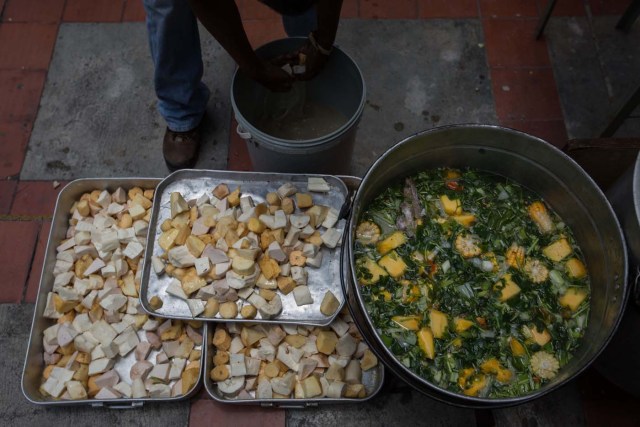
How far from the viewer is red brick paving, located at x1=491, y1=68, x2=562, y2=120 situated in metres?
2.98

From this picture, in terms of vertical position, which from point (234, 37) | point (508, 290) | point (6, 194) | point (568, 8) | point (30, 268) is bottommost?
point (30, 268)

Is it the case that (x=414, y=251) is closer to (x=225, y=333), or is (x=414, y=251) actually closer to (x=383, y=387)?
(x=383, y=387)

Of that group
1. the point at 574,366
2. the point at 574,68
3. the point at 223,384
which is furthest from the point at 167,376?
the point at 574,68

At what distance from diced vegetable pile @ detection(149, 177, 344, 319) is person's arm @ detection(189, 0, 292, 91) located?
1.73 feet

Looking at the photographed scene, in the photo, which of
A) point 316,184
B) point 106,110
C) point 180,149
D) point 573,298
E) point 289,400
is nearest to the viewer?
point 573,298

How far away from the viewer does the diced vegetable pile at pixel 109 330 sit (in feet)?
7.11

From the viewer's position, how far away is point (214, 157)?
2863mm

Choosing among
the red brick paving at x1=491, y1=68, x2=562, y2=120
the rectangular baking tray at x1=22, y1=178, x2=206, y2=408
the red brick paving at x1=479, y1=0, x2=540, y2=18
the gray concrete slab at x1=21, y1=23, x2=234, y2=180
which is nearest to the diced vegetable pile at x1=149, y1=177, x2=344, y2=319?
the rectangular baking tray at x1=22, y1=178, x2=206, y2=408

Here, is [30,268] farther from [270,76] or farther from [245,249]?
[270,76]

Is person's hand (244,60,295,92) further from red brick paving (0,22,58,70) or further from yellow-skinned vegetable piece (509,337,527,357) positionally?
red brick paving (0,22,58,70)

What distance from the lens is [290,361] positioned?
217cm

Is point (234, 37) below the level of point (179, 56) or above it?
above

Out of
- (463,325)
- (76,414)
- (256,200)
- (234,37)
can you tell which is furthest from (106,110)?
(463,325)

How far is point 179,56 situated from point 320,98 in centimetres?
73
